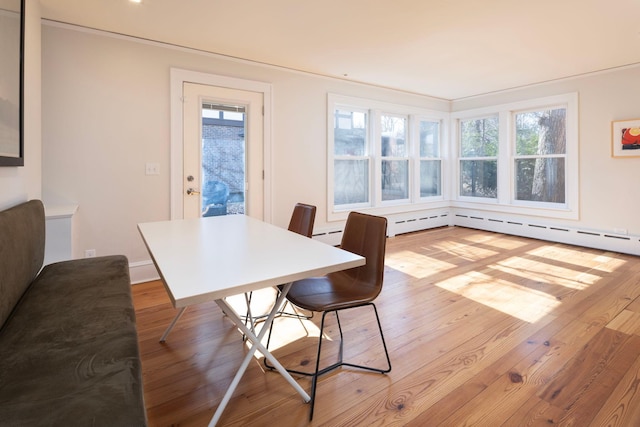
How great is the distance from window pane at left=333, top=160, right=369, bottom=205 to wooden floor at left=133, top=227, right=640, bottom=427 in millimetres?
1966

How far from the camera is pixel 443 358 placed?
2127 mm

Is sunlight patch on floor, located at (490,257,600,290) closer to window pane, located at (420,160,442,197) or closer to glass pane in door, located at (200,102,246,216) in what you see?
window pane, located at (420,160,442,197)

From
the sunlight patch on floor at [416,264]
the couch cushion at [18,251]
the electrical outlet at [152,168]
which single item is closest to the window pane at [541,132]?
the sunlight patch on floor at [416,264]

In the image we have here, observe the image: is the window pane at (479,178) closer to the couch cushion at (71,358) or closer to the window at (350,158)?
the window at (350,158)

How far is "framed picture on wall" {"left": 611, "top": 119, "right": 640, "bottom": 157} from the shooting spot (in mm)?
4375

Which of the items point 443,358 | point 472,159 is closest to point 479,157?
point 472,159

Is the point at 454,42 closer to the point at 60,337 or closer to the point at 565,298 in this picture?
the point at 565,298

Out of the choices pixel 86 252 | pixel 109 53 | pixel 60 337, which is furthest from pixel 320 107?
pixel 60 337

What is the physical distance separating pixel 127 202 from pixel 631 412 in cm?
411

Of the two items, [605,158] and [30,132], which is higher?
[605,158]

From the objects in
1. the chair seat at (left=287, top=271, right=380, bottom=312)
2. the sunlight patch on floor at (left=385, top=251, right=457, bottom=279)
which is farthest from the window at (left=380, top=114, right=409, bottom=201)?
the chair seat at (left=287, top=271, right=380, bottom=312)

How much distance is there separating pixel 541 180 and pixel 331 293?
5120 millimetres

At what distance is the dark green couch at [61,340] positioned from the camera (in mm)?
868

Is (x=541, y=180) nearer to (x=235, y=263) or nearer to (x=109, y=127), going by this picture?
(x=235, y=263)
